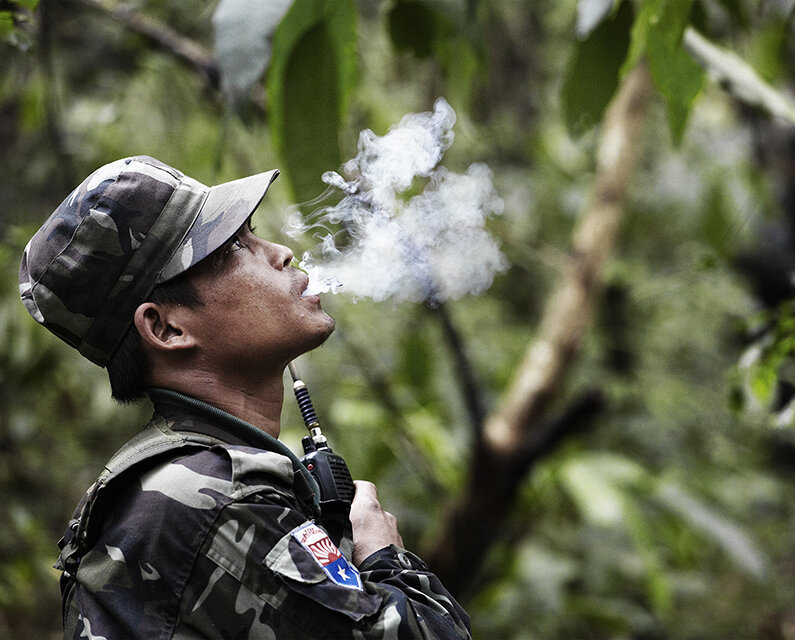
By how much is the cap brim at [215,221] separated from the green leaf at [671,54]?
1.76ft

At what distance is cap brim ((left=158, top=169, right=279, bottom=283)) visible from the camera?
44.9 inches

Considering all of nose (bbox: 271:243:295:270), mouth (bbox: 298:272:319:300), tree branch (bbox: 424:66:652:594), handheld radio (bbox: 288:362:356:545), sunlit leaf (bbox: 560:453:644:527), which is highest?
nose (bbox: 271:243:295:270)

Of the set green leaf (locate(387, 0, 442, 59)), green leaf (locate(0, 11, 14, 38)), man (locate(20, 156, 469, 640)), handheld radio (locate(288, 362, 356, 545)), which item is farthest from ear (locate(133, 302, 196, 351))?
green leaf (locate(387, 0, 442, 59))

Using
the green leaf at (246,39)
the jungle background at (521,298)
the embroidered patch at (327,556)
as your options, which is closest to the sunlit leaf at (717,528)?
the jungle background at (521,298)

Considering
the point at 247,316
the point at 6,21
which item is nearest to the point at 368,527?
the point at 247,316

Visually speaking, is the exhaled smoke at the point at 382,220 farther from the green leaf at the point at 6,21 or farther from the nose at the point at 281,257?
the green leaf at the point at 6,21

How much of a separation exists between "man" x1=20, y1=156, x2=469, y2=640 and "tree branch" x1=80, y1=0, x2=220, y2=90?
1361mm

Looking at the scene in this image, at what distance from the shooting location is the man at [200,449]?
98 centimetres

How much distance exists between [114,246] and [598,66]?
75cm

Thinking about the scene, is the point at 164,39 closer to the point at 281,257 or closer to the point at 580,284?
the point at 281,257

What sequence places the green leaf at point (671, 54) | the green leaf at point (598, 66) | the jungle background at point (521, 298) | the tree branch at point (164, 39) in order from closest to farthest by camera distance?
the green leaf at point (671, 54), the green leaf at point (598, 66), the jungle background at point (521, 298), the tree branch at point (164, 39)

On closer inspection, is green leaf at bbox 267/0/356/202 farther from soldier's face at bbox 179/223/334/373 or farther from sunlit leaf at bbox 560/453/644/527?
sunlit leaf at bbox 560/453/644/527

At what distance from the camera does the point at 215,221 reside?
1163mm

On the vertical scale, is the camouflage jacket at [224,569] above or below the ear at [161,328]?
below
